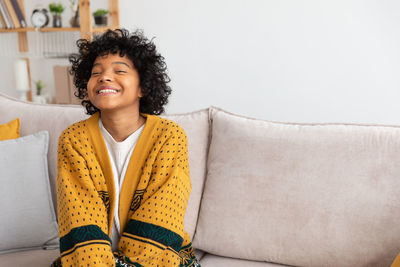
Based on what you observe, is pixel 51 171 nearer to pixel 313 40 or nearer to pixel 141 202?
pixel 141 202

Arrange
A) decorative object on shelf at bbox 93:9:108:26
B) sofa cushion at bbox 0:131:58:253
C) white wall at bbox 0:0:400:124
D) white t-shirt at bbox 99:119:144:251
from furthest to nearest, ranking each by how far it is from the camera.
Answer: decorative object on shelf at bbox 93:9:108:26
white wall at bbox 0:0:400:124
sofa cushion at bbox 0:131:58:253
white t-shirt at bbox 99:119:144:251

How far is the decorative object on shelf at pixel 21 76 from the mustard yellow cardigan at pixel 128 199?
1.75 meters

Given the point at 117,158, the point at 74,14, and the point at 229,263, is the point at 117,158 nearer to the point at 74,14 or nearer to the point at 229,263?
the point at 229,263

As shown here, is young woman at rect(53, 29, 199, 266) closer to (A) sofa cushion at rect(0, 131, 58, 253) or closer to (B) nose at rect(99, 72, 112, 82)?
(B) nose at rect(99, 72, 112, 82)

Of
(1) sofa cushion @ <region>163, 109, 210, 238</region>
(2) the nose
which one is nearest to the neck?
(2) the nose

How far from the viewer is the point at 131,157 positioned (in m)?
1.31

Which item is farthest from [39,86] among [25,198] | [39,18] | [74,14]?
[25,198]

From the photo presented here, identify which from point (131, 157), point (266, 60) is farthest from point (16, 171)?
point (266, 60)

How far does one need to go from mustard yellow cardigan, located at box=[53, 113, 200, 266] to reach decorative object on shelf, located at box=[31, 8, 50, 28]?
1.73 meters

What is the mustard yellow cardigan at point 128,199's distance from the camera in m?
1.19

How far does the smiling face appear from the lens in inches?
49.4

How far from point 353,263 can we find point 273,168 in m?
0.40

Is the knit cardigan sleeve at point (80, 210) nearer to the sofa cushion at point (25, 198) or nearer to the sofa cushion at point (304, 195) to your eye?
the sofa cushion at point (25, 198)

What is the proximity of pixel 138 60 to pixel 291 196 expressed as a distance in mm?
688
